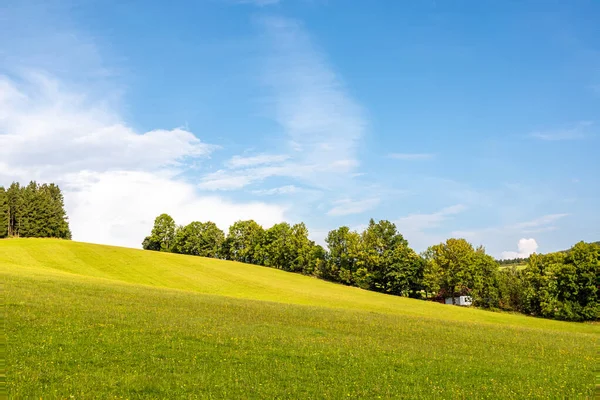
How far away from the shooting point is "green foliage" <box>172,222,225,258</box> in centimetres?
15200

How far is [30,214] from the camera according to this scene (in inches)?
5305

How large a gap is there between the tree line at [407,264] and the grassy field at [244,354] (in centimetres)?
5525

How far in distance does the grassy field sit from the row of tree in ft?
346

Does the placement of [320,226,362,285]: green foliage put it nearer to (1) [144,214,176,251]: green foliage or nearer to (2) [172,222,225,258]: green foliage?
(2) [172,222,225,258]: green foliage

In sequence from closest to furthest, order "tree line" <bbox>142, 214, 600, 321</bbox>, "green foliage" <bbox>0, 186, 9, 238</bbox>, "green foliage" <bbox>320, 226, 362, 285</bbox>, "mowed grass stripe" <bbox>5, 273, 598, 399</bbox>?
"mowed grass stripe" <bbox>5, 273, 598, 399</bbox>
"tree line" <bbox>142, 214, 600, 321</bbox>
"green foliage" <bbox>320, 226, 362, 285</bbox>
"green foliage" <bbox>0, 186, 9, 238</bbox>

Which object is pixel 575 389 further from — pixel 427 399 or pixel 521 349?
pixel 521 349

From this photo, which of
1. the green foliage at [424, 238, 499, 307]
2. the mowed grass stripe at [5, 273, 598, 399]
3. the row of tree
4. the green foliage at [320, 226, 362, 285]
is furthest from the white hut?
the row of tree

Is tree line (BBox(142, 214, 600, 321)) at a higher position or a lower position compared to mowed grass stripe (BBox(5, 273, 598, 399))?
higher

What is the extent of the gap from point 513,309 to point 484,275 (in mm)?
10136

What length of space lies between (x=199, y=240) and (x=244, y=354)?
446 ft

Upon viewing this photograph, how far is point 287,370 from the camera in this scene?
788 inches

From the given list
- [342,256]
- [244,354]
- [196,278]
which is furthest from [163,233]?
[244,354]

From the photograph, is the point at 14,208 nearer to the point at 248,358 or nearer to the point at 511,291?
the point at 248,358

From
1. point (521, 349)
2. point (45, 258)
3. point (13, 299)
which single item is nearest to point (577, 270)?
point (521, 349)
